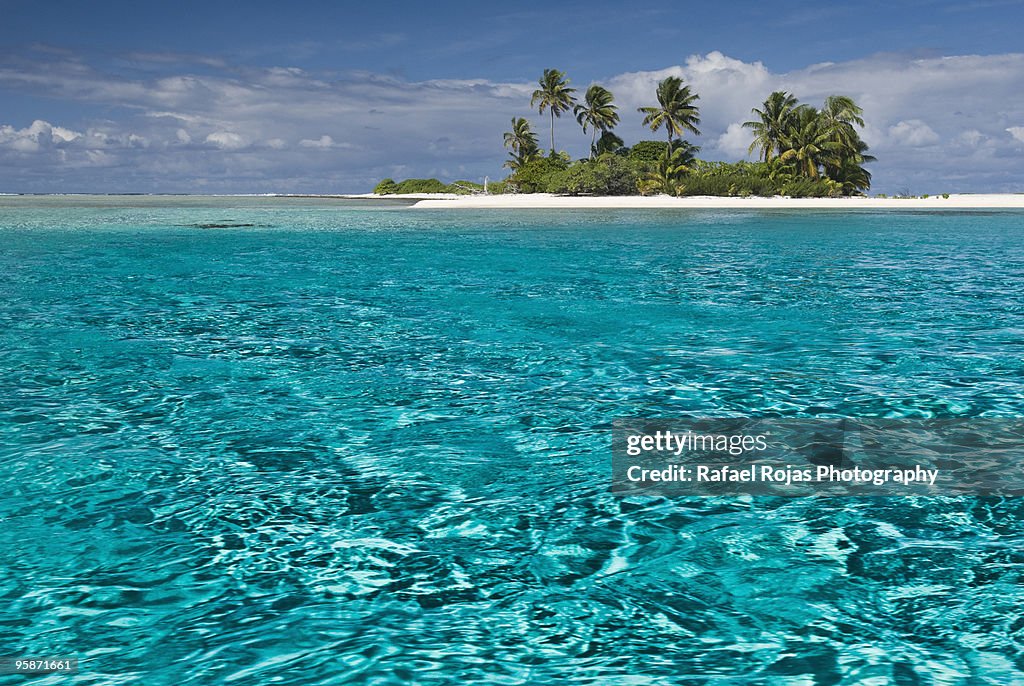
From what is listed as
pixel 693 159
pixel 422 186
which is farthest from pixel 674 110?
pixel 422 186

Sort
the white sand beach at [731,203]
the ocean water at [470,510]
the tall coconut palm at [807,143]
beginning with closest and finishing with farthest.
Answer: the ocean water at [470,510] → the white sand beach at [731,203] → the tall coconut palm at [807,143]

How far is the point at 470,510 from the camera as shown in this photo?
6.11m

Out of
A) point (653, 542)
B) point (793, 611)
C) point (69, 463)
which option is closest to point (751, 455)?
point (653, 542)

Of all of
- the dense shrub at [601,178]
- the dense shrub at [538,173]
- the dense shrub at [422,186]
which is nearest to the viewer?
the dense shrub at [601,178]

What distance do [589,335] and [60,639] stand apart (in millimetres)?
9265

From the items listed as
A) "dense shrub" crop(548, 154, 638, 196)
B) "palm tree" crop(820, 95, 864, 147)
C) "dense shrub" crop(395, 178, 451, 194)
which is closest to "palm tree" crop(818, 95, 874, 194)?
"palm tree" crop(820, 95, 864, 147)

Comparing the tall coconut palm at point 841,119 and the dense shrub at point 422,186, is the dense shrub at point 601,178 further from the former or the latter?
the dense shrub at point 422,186

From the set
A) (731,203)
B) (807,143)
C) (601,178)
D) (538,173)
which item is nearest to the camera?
(731,203)

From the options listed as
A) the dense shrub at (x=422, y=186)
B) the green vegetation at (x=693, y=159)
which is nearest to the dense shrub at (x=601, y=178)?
the green vegetation at (x=693, y=159)

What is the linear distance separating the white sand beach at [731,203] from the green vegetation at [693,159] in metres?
2.38

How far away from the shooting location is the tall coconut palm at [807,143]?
73.2m

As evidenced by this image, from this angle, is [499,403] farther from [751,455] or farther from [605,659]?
[605,659]

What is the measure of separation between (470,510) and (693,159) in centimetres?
7856

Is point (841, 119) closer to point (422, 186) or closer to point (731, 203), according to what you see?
point (731, 203)
